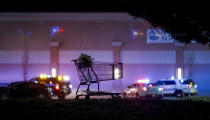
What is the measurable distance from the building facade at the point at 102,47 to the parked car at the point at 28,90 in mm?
16430

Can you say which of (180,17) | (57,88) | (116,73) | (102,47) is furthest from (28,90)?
(102,47)

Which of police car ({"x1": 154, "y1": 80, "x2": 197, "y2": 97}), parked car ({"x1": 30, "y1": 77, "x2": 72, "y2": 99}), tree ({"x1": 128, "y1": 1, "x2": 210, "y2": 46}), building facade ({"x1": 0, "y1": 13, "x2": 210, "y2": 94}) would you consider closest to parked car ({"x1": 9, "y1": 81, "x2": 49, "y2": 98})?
parked car ({"x1": 30, "y1": 77, "x2": 72, "y2": 99})

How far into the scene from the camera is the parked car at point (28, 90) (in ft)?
76.2

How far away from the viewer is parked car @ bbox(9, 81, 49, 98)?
23219 mm

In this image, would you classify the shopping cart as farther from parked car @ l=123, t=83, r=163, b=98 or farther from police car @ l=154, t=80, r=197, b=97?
police car @ l=154, t=80, r=197, b=97

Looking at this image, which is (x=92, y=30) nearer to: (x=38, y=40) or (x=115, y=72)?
(x=38, y=40)

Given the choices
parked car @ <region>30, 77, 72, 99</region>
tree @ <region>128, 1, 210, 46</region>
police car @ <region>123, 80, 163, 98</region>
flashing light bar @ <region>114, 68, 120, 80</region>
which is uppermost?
tree @ <region>128, 1, 210, 46</region>

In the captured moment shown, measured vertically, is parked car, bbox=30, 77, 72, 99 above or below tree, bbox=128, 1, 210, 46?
below

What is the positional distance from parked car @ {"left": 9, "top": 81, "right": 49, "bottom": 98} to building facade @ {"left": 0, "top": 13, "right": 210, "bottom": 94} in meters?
16.4

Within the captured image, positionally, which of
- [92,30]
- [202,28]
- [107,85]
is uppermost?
[92,30]

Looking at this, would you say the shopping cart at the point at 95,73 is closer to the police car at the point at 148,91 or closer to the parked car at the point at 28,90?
the parked car at the point at 28,90

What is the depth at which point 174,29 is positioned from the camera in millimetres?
10688

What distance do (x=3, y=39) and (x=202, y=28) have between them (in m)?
33.3

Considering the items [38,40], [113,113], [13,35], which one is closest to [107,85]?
[38,40]
